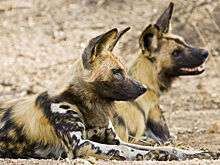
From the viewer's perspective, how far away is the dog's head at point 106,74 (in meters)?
3.33

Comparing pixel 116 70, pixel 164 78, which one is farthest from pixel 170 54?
pixel 116 70

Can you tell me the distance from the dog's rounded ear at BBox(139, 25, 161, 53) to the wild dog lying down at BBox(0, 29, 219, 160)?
1.24 meters

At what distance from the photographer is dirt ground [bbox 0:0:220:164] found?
20.4 ft

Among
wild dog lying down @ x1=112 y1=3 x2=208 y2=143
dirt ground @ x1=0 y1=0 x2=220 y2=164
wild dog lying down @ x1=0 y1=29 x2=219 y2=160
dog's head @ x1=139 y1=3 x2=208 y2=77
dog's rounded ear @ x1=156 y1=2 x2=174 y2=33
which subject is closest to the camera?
wild dog lying down @ x1=0 y1=29 x2=219 y2=160

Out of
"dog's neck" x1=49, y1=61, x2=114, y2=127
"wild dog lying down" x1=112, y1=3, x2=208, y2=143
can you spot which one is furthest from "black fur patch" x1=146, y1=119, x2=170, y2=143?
"dog's neck" x1=49, y1=61, x2=114, y2=127

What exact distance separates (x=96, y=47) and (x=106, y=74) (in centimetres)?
22

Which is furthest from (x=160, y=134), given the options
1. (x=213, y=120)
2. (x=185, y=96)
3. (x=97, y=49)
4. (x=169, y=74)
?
(x=185, y=96)

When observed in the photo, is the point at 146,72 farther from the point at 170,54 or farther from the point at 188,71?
the point at 188,71

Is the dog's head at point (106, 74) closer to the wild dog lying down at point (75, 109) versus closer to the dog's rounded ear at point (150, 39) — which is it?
the wild dog lying down at point (75, 109)

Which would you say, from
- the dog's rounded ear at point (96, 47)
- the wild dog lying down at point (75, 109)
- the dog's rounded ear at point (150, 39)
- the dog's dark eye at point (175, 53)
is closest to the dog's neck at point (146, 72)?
the dog's rounded ear at point (150, 39)

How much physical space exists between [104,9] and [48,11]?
51.5 inches

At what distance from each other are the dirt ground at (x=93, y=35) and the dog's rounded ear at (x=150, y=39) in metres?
1.00

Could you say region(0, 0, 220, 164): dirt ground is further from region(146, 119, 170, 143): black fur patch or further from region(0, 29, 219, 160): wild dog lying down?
region(0, 29, 219, 160): wild dog lying down

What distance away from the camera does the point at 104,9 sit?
10297 millimetres
